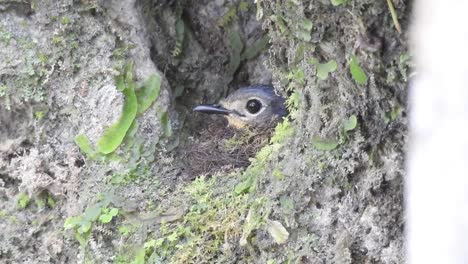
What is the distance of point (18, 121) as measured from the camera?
3.98 meters

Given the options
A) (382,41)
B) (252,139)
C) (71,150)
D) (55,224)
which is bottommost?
(55,224)

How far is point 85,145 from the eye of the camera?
3.83 meters

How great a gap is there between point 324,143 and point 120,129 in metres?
→ 1.20

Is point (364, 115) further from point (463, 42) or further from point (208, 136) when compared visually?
point (208, 136)

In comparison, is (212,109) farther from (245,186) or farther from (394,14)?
(394,14)

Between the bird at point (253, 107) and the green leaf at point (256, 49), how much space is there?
168mm

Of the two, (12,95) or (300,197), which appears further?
(12,95)

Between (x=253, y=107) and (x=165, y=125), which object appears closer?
(x=165, y=125)

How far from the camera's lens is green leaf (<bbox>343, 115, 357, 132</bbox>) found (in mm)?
2789

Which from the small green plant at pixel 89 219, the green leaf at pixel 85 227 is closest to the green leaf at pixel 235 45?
the small green plant at pixel 89 219

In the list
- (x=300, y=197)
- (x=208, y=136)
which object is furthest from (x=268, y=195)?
(x=208, y=136)

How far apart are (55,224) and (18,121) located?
52 centimetres

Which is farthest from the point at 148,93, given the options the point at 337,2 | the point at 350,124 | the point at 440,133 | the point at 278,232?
the point at 440,133

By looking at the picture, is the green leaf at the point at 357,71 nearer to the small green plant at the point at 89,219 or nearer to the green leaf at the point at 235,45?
the small green plant at the point at 89,219
